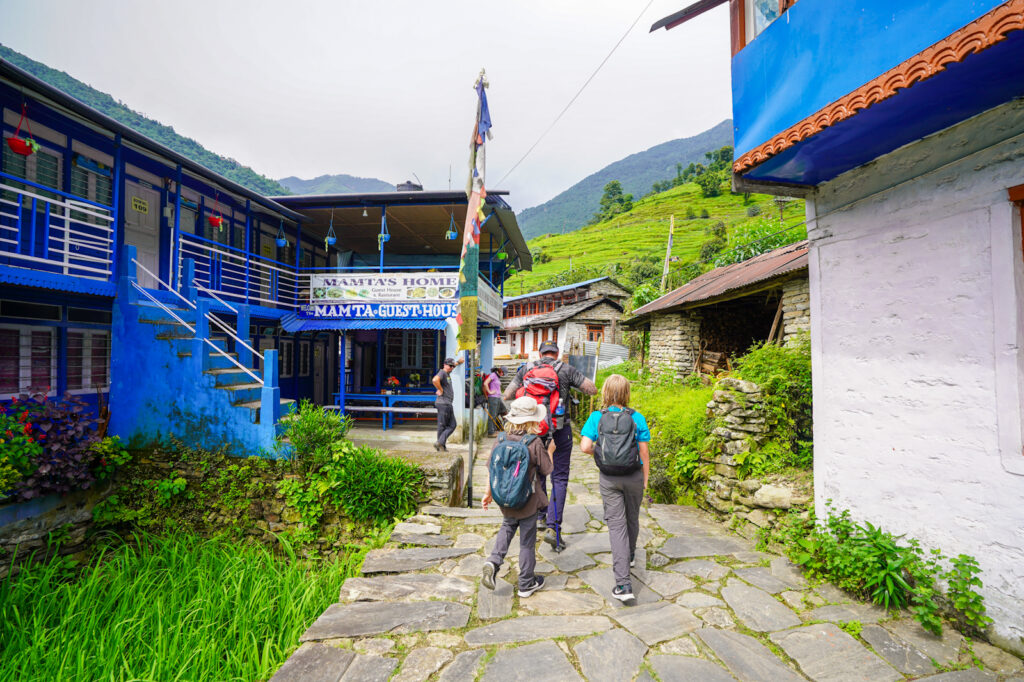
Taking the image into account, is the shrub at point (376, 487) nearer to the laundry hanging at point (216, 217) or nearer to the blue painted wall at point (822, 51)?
the blue painted wall at point (822, 51)

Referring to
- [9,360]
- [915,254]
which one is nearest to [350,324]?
[9,360]

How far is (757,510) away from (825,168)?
3.46 m

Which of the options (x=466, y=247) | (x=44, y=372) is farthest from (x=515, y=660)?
(x=44, y=372)

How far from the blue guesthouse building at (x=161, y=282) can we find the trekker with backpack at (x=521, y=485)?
5.02 metres

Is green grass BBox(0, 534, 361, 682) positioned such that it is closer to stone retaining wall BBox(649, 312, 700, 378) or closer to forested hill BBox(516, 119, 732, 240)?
stone retaining wall BBox(649, 312, 700, 378)

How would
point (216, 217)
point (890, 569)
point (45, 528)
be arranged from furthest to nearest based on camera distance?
1. point (216, 217)
2. point (45, 528)
3. point (890, 569)

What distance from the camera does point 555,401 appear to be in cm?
418

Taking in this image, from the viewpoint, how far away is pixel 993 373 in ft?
9.34

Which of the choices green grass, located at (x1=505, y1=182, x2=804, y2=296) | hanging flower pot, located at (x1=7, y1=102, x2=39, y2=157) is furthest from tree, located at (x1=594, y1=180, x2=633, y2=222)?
hanging flower pot, located at (x1=7, y1=102, x2=39, y2=157)

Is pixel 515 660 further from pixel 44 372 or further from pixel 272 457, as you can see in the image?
pixel 44 372

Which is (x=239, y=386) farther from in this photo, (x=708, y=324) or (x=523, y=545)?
(x=708, y=324)

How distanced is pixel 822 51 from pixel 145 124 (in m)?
48.5

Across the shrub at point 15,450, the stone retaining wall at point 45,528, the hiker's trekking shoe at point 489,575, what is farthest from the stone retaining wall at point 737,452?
the stone retaining wall at point 45,528

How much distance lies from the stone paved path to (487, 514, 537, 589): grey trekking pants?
180 millimetres
